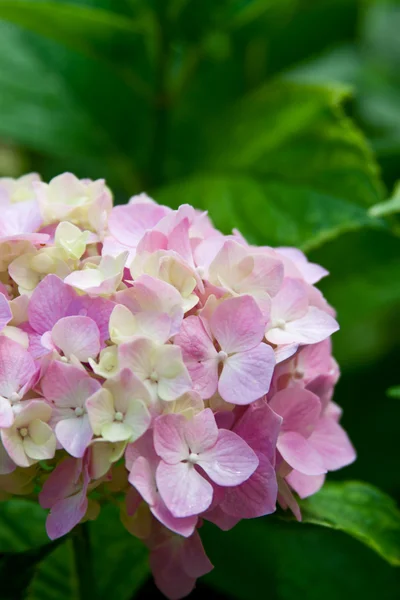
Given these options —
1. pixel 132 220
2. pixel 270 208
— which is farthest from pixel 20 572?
pixel 270 208

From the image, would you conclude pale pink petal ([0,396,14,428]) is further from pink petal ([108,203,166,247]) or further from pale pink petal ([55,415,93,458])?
pink petal ([108,203,166,247])

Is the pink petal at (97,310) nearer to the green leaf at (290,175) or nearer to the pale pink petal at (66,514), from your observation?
the pale pink petal at (66,514)

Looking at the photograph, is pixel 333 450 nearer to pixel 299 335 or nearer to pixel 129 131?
pixel 299 335

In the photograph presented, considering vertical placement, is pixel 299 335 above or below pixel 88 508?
above

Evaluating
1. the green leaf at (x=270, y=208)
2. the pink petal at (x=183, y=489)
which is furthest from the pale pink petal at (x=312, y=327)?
the green leaf at (x=270, y=208)

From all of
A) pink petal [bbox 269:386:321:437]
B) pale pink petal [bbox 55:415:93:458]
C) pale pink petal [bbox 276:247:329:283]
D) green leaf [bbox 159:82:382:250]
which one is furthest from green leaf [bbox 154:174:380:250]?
pale pink petal [bbox 55:415:93:458]

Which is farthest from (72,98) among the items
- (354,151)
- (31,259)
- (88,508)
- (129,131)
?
(88,508)

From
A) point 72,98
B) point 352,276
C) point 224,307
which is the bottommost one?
point 352,276
